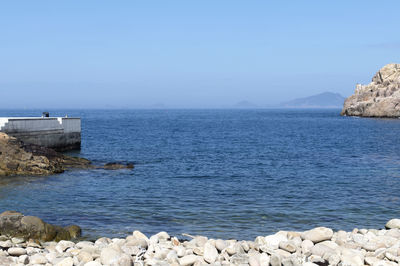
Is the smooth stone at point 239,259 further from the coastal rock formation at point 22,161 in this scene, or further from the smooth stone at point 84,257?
the coastal rock formation at point 22,161

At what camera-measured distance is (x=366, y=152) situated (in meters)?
46.0

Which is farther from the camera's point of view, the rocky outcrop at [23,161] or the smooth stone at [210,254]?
the rocky outcrop at [23,161]

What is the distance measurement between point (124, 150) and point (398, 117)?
9946 centimetres

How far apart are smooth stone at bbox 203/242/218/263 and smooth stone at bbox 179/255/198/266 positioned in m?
0.26

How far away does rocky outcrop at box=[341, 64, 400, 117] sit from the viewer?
12631cm

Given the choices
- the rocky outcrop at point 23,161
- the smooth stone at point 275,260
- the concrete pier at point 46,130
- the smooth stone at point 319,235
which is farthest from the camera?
the concrete pier at point 46,130

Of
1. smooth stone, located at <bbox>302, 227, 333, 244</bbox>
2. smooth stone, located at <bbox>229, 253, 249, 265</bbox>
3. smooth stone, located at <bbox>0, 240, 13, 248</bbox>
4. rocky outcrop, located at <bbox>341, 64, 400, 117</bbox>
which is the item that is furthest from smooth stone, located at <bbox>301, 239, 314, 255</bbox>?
rocky outcrop, located at <bbox>341, 64, 400, 117</bbox>

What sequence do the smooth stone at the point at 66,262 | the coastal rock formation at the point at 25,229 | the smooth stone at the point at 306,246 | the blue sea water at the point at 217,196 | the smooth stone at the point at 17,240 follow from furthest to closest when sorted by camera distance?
the blue sea water at the point at 217,196 → the coastal rock formation at the point at 25,229 → the smooth stone at the point at 17,240 → the smooth stone at the point at 306,246 → the smooth stone at the point at 66,262

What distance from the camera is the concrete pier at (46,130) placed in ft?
115

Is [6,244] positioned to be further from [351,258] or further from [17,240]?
[351,258]

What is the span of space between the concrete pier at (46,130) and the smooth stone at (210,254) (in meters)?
26.9

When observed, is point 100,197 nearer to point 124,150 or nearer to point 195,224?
point 195,224

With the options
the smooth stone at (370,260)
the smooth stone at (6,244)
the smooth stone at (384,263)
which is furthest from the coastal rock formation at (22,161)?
the smooth stone at (384,263)

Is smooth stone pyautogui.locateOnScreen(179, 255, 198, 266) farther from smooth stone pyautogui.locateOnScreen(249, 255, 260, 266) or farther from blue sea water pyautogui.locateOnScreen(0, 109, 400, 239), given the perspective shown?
blue sea water pyautogui.locateOnScreen(0, 109, 400, 239)
